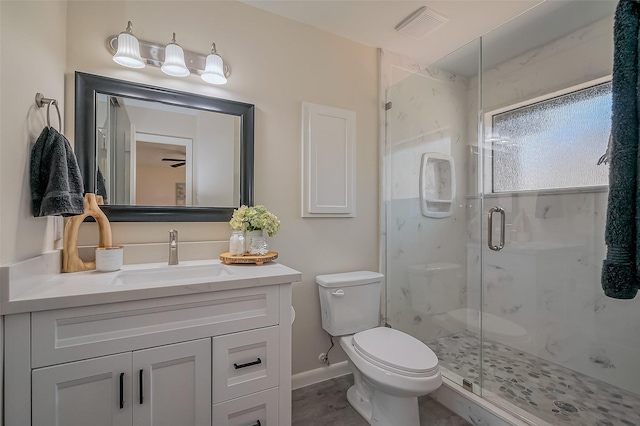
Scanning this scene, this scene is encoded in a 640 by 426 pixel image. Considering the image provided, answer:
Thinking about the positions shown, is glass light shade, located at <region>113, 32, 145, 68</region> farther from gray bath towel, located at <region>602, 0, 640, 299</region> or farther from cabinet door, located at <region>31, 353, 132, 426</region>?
gray bath towel, located at <region>602, 0, 640, 299</region>

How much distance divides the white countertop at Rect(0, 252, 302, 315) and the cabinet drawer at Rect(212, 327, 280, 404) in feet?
0.72

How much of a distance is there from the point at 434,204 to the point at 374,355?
1.42 metres

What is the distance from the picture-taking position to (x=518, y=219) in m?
2.18

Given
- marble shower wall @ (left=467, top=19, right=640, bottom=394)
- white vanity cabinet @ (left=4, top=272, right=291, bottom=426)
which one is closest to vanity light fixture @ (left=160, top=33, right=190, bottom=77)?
white vanity cabinet @ (left=4, top=272, right=291, bottom=426)

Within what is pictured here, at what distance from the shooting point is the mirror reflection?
4.67ft

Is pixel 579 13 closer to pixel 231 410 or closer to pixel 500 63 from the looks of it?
pixel 500 63

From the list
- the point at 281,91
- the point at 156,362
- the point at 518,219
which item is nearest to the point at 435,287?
the point at 518,219

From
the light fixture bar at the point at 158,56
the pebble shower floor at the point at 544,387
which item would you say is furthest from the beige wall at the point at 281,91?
the pebble shower floor at the point at 544,387

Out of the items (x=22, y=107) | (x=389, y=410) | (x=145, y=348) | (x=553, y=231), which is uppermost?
(x=22, y=107)

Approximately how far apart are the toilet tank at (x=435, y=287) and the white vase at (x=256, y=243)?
129 centimetres

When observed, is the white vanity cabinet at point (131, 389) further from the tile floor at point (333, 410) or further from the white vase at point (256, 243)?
the tile floor at point (333, 410)

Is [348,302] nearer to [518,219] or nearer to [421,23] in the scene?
[518,219]

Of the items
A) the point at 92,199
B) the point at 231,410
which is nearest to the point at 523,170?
the point at 231,410

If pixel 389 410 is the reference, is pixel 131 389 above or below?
above
